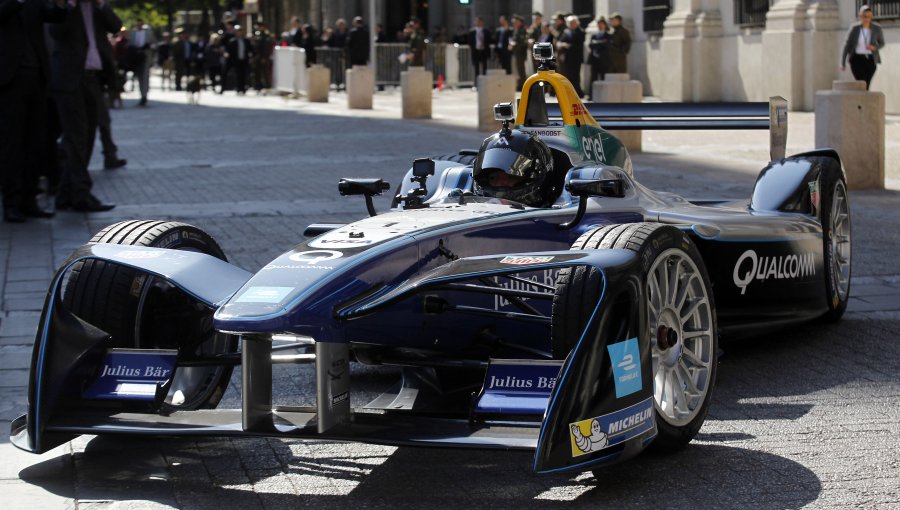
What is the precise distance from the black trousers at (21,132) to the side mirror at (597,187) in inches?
282

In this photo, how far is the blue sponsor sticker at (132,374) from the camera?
529 cm

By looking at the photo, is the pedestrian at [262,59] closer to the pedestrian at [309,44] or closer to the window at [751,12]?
A: the pedestrian at [309,44]

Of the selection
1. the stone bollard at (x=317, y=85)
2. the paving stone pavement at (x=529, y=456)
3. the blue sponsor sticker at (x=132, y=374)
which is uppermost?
the stone bollard at (x=317, y=85)

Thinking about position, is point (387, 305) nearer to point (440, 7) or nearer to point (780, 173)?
point (780, 173)

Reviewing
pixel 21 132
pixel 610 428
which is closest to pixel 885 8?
pixel 21 132

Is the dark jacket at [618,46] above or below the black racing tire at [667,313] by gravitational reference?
above

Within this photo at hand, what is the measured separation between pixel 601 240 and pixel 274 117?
2410 cm

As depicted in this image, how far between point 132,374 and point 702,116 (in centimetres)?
511

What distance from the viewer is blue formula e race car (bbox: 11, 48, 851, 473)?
4793mm

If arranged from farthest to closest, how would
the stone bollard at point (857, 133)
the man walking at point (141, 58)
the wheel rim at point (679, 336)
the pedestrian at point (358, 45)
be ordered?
the pedestrian at point (358, 45)
the man walking at point (141, 58)
the stone bollard at point (857, 133)
the wheel rim at point (679, 336)

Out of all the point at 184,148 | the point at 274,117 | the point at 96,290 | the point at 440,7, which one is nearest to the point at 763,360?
the point at 96,290

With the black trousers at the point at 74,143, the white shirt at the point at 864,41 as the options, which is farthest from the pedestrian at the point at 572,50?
the black trousers at the point at 74,143

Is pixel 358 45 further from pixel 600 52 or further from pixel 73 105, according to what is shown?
pixel 73 105

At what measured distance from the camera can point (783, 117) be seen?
912 centimetres
